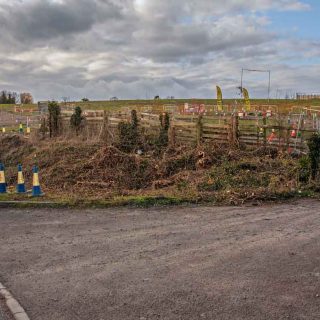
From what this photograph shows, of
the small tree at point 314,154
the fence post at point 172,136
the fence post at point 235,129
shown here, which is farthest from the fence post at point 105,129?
the small tree at point 314,154

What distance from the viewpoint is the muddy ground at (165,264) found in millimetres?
5531

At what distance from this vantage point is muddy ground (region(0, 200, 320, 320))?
5.53m

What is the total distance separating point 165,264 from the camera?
280 inches

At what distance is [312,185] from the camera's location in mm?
13656

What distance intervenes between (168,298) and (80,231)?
399cm

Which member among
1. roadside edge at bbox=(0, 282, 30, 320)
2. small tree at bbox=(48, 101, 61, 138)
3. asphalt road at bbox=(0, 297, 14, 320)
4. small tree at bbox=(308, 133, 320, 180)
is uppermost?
small tree at bbox=(48, 101, 61, 138)

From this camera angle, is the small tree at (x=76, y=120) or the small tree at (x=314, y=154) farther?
the small tree at (x=76, y=120)

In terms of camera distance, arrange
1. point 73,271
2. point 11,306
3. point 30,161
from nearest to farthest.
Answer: point 11,306 → point 73,271 → point 30,161

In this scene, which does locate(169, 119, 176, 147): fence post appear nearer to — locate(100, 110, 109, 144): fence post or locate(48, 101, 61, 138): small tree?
locate(100, 110, 109, 144): fence post

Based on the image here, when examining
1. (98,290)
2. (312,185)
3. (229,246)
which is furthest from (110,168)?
(98,290)

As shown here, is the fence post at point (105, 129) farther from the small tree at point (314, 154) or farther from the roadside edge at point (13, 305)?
the roadside edge at point (13, 305)

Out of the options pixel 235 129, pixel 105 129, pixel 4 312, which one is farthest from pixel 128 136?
pixel 4 312

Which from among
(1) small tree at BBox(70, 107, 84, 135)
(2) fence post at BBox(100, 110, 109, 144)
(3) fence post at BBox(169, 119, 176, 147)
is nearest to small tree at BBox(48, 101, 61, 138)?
(1) small tree at BBox(70, 107, 84, 135)

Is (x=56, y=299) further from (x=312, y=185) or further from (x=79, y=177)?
(x=79, y=177)
